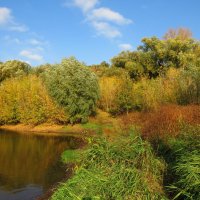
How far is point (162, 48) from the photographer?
182ft

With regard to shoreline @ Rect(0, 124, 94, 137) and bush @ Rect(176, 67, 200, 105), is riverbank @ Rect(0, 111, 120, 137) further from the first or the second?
bush @ Rect(176, 67, 200, 105)

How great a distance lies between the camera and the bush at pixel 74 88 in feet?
133

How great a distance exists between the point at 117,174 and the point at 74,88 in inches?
1212

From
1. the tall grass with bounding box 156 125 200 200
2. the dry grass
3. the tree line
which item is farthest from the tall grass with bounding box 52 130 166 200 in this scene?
the tree line

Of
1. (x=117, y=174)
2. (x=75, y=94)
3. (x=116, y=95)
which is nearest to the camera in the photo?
(x=117, y=174)

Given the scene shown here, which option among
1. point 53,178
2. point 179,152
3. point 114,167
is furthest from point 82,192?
point 53,178

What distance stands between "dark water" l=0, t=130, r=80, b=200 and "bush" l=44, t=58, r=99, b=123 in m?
8.99

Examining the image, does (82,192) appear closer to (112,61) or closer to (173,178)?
(173,178)

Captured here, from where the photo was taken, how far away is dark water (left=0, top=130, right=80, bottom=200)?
1616 cm

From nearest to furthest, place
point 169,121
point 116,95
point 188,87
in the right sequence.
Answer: point 169,121
point 188,87
point 116,95

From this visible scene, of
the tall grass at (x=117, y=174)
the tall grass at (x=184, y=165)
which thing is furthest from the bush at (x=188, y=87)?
the tall grass at (x=117, y=174)

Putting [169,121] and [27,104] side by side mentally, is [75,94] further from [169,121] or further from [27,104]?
[169,121]

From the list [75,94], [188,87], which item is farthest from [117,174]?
[75,94]

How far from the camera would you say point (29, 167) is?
818 inches
